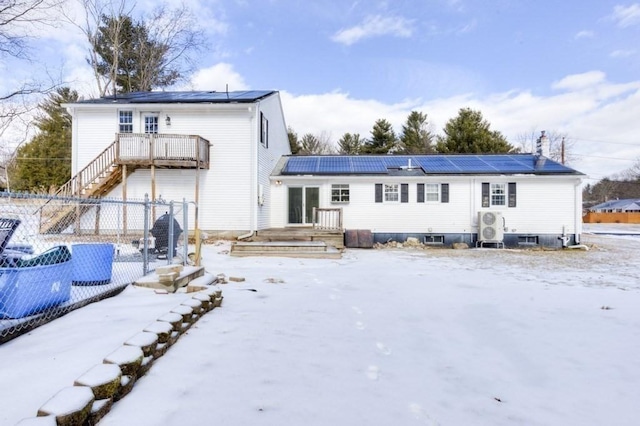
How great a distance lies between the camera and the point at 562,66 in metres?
16.1

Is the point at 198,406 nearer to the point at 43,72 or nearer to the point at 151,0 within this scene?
the point at 43,72

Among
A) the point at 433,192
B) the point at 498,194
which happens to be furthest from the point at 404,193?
the point at 498,194

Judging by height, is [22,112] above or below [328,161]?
above

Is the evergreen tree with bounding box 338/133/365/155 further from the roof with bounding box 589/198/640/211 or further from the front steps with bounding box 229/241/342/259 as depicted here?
the roof with bounding box 589/198/640/211

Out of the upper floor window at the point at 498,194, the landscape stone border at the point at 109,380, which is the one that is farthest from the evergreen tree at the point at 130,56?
the landscape stone border at the point at 109,380

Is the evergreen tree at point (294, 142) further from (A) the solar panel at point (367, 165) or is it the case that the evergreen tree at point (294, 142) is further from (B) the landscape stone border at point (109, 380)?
(B) the landscape stone border at point (109, 380)

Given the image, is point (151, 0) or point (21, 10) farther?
point (151, 0)

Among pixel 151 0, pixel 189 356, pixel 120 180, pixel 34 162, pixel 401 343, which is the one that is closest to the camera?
pixel 189 356


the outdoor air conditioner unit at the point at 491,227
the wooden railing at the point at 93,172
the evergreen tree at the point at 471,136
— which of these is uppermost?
the evergreen tree at the point at 471,136

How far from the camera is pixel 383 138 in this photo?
3173 centimetres

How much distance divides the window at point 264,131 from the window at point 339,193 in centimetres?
356

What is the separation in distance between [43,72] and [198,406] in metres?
21.6

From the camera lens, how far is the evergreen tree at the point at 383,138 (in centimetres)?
3167

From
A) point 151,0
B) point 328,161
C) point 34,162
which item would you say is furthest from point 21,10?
point 34,162
